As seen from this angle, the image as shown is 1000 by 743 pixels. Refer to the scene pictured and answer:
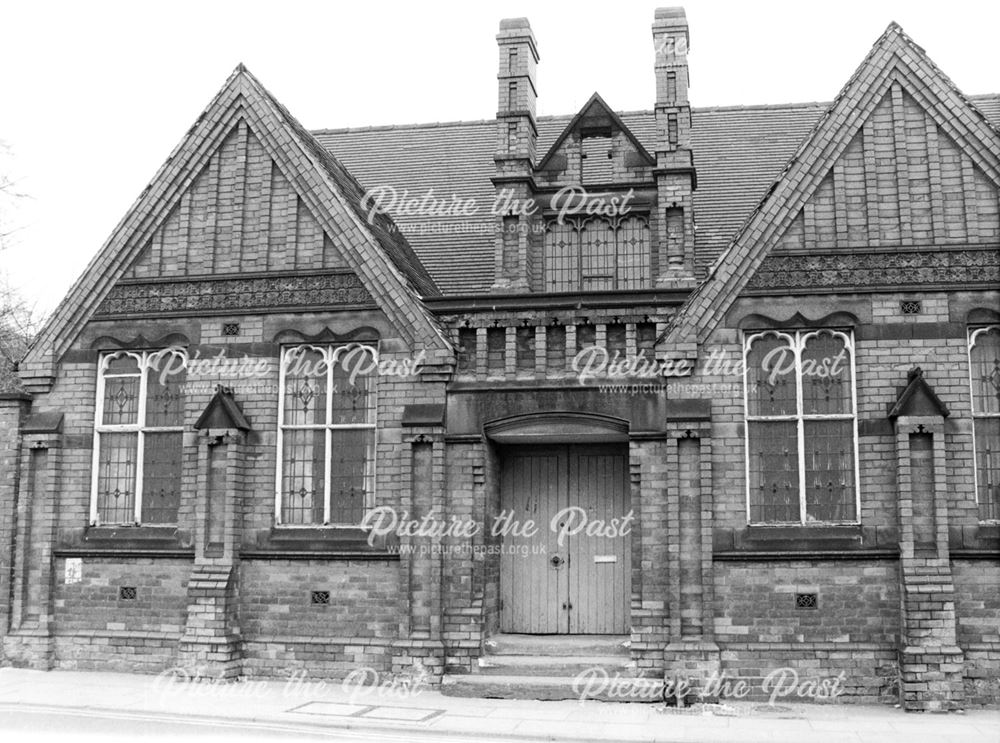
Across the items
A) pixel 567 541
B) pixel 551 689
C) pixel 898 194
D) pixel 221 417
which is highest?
pixel 898 194

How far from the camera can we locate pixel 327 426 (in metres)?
16.4

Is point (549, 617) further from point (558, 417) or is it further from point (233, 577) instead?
point (233, 577)

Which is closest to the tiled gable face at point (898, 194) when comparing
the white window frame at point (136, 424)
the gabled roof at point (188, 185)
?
the gabled roof at point (188, 185)

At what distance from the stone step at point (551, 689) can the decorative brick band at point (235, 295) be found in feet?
18.8

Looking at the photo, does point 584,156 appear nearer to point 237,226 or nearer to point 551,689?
point 237,226

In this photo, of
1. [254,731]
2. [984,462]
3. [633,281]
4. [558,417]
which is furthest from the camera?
[633,281]

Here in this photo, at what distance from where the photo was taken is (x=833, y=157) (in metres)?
15.6

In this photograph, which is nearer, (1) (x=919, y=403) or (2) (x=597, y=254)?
(1) (x=919, y=403)

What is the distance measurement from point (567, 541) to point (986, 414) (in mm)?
6033

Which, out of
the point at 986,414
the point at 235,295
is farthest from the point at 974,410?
the point at 235,295

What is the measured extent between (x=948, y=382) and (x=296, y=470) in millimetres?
9235

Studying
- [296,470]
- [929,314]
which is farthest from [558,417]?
[929,314]

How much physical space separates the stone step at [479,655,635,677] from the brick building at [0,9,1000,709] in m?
0.05

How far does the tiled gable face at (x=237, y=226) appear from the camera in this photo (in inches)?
671
